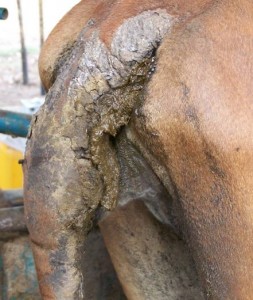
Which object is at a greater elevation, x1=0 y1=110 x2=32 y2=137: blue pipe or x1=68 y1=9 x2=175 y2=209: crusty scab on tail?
x1=68 y1=9 x2=175 y2=209: crusty scab on tail

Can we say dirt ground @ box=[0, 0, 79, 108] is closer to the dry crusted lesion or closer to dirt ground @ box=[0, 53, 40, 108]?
dirt ground @ box=[0, 53, 40, 108]

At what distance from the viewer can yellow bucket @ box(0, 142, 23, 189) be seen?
272 centimetres

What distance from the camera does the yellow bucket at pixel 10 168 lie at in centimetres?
272

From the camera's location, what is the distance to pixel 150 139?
94 cm

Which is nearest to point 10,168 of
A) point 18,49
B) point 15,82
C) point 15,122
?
point 15,122

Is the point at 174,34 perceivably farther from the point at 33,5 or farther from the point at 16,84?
the point at 33,5

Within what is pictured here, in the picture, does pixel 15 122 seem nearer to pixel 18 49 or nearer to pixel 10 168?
pixel 10 168

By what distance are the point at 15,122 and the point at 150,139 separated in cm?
80

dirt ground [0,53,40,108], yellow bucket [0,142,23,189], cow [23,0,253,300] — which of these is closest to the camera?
cow [23,0,253,300]

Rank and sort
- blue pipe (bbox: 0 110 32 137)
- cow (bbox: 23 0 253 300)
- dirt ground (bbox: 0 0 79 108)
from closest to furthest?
cow (bbox: 23 0 253 300), blue pipe (bbox: 0 110 32 137), dirt ground (bbox: 0 0 79 108)

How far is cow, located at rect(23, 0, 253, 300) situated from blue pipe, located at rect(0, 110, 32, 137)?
51 centimetres

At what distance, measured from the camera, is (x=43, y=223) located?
3.31 feet

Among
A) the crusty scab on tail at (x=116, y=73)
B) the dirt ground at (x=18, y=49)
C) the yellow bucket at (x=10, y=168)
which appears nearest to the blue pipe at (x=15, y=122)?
the crusty scab on tail at (x=116, y=73)

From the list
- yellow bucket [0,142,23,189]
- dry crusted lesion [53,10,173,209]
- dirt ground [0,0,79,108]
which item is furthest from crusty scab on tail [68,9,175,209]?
dirt ground [0,0,79,108]
